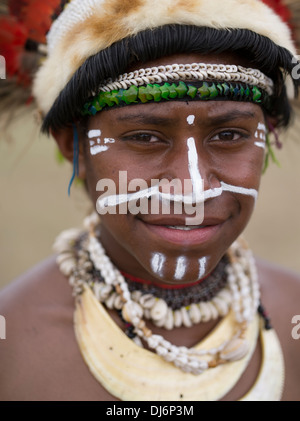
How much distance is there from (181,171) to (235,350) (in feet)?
2.69

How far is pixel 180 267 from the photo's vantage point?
1.82m

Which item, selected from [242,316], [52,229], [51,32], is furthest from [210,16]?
[52,229]

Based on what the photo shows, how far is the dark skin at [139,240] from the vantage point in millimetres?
1758

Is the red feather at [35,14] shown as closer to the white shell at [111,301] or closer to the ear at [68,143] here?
the ear at [68,143]

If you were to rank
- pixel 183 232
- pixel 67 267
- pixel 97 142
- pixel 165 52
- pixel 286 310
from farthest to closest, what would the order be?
pixel 286 310
pixel 67 267
pixel 97 142
pixel 183 232
pixel 165 52

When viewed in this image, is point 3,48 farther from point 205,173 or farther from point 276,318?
point 276,318

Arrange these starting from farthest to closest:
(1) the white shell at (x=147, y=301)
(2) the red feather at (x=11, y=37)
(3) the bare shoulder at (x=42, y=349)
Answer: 1. (2) the red feather at (x=11, y=37)
2. (1) the white shell at (x=147, y=301)
3. (3) the bare shoulder at (x=42, y=349)

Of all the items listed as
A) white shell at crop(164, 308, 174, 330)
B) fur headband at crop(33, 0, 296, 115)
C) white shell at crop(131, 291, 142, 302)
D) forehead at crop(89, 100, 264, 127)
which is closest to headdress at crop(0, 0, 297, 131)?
fur headband at crop(33, 0, 296, 115)

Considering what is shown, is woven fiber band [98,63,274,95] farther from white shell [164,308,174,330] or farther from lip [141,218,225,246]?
white shell [164,308,174,330]

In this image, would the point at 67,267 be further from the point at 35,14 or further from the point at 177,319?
the point at 35,14

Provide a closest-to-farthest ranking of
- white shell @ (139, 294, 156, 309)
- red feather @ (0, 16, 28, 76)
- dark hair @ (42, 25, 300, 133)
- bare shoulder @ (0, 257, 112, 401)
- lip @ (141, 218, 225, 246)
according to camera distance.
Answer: dark hair @ (42, 25, 300, 133) → lip @ (141, 218, 225, 246) → bare shoulder @ (0, 257, 112, 401) → white shell @ (139, 294, 156, 309) → red feather @ (0, 16, 28, 76)

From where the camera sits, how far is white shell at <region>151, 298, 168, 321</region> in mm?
2029

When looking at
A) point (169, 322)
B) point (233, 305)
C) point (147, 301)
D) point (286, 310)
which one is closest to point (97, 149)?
point (147, 301)

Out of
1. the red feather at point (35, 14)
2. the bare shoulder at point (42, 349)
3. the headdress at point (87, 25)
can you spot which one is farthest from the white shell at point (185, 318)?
the red feather at point (35, 14)
